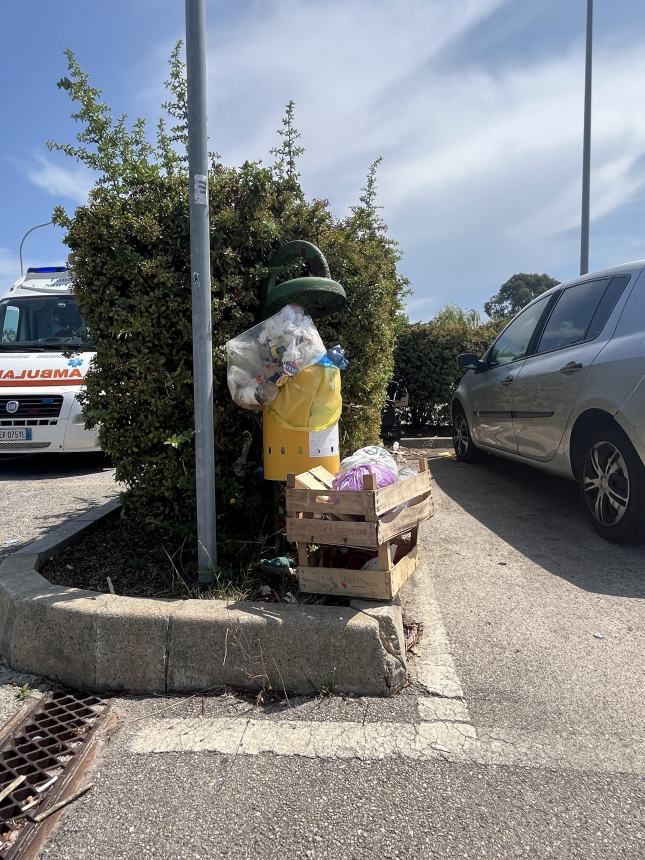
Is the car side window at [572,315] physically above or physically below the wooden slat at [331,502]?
above

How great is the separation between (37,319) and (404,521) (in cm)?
687

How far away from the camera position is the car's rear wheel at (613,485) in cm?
370

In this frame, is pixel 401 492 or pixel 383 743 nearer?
pixel 383 743

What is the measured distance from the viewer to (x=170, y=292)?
10.6 feet

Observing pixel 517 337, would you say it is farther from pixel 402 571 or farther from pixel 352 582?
pixel 352 582

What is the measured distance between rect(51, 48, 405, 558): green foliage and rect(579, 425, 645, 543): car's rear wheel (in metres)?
1.74

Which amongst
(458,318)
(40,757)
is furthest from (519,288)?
(40,757)

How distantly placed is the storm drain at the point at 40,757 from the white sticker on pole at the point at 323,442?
1531mm

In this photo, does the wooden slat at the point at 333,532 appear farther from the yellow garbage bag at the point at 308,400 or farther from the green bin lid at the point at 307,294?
the green bin lid at the point at 307,294

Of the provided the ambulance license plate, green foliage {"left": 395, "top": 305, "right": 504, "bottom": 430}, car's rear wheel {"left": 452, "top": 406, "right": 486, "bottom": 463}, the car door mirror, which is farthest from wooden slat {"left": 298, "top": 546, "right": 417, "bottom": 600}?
green foliage {"left": 395, "top": 305, "right": 504, "bottom": 430}

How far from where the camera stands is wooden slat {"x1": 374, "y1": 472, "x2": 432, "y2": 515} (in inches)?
106

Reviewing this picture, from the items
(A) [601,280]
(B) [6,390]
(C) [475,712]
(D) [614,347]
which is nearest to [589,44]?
(A) [601,280]

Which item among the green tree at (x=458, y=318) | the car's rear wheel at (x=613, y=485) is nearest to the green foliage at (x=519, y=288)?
the green tree at (x=458, y=318)

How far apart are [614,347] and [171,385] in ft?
9.33
